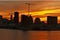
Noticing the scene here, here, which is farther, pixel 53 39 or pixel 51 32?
pixel 51 32

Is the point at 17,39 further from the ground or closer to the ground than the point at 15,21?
closer to the ground

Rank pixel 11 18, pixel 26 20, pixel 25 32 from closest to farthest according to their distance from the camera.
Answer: pixel 11 18 < pixel 26 20 < pixel 25 32

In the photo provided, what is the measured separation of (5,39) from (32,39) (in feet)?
2.73

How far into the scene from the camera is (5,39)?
5.31 meters

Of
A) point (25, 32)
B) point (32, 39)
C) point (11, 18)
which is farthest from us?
point (25, 32)

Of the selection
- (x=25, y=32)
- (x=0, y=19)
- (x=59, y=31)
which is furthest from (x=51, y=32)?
(x=0, y=19)

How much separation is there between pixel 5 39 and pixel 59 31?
2.66m

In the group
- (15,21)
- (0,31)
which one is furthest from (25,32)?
(15,21)

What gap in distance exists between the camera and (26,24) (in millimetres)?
5969

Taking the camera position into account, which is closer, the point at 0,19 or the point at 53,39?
the point at 0,19

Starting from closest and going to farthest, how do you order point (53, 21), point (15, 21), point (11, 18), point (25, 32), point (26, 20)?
point (11, 18) → point (15, 21) → point (26, 20) → point (53, 21) → point (25, 32)

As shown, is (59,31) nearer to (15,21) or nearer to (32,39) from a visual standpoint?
(32,39)

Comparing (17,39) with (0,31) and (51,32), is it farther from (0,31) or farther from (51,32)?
(51,32)

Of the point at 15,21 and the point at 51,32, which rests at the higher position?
the point at 15,21
